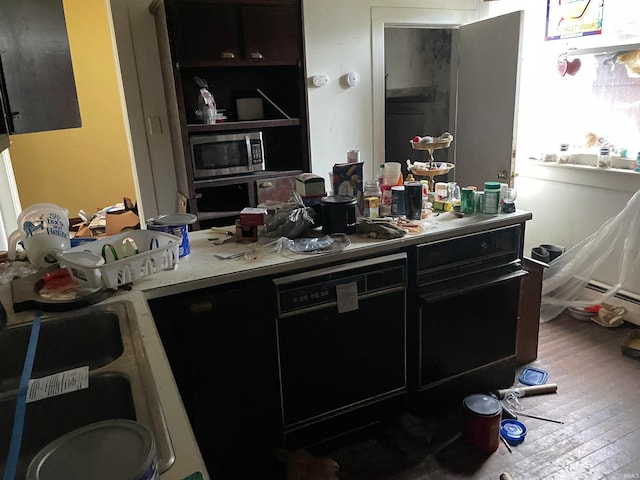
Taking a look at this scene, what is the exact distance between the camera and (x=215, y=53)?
284 centimetres

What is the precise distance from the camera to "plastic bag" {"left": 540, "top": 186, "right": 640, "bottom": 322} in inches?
113

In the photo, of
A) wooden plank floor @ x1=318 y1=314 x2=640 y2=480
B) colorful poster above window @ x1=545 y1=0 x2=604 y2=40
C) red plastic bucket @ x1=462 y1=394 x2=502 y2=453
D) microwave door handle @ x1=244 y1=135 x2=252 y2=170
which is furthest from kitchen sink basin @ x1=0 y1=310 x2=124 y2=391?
colorful poster above window @ x1=545 y1=0 x2=604 y2=40

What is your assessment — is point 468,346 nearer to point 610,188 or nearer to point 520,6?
point 610,188

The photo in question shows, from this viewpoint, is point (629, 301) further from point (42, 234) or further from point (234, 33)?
point (42, 234)

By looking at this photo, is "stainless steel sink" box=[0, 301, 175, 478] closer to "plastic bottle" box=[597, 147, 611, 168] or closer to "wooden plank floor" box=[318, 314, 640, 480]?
"wooden plank floor" box=[318, 314, 640, 480]

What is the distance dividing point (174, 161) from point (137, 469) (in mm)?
2860

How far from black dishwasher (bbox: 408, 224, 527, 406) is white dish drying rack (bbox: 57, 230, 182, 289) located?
3.11 feet

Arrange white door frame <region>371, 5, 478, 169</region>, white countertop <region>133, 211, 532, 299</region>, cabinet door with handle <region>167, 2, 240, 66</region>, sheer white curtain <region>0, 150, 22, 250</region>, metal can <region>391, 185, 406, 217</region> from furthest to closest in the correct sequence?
sheer white curtain <region>0, 150, 22, 250</region>, white door frame <region>371, 5, 478, 169</region>, cabinet door with handle <region>167, 2, 240, 66</region>, metal can <region>391, 185, 406, 217</region>, white countertop <region>133, 211, 532, 299</region>

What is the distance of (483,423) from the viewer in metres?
1.95

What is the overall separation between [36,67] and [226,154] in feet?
4.82

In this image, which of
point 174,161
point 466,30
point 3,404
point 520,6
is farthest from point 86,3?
point 3,404

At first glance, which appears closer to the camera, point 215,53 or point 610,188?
point 215,53

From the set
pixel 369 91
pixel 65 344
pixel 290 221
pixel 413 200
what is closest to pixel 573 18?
pixel 369 91

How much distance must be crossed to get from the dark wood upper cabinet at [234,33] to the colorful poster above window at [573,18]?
1.75 m
